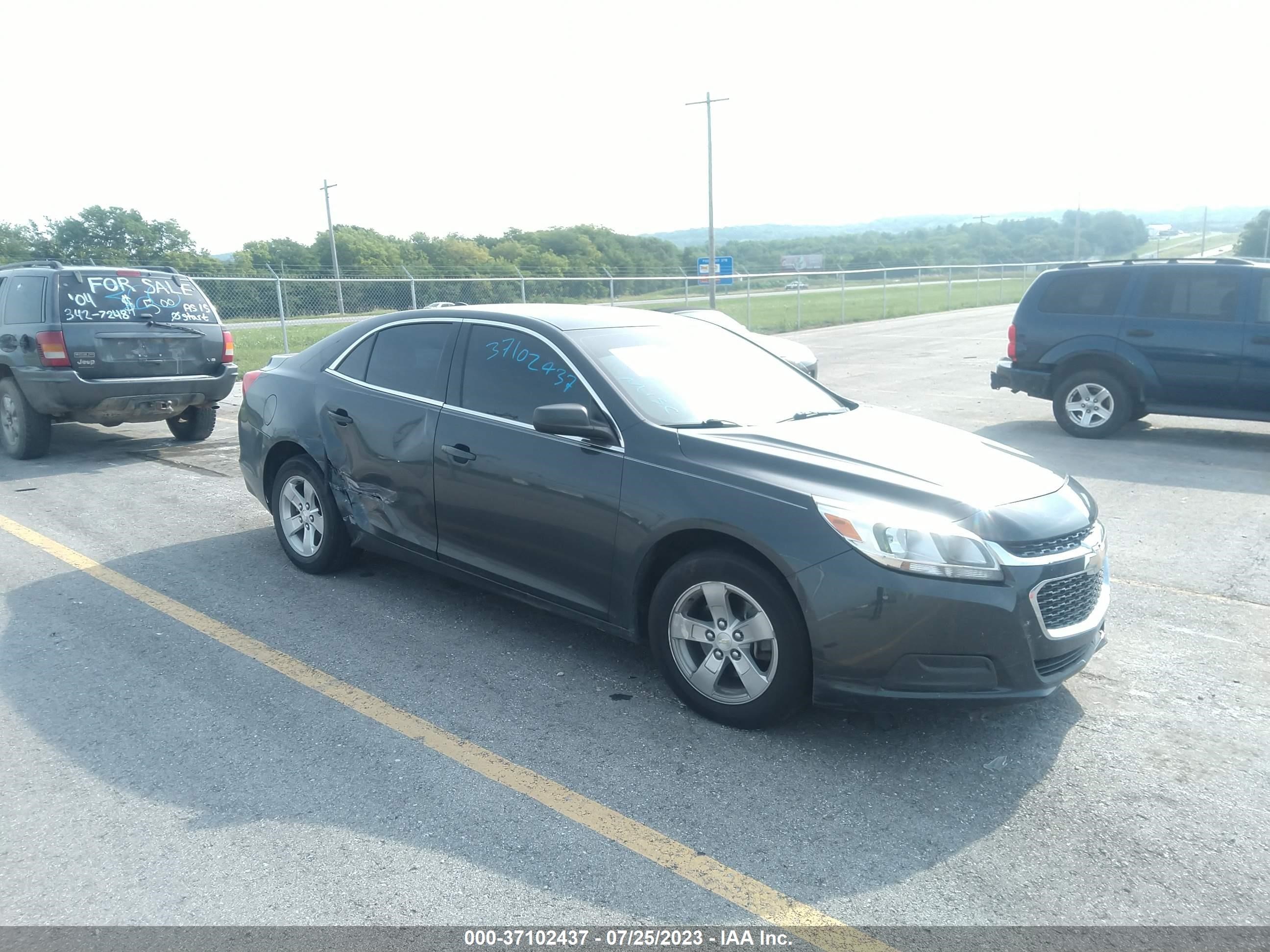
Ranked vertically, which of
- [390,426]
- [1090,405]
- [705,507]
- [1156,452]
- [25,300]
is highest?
[25,300]

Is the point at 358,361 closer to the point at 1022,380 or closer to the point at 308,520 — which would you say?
the point at 308,520

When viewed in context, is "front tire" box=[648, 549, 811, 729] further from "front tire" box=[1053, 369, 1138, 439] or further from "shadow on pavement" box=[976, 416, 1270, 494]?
"front tire" box=[1053, 369, 1138, 439]

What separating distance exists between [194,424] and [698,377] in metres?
7.80

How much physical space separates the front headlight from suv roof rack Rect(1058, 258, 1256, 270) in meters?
7.95

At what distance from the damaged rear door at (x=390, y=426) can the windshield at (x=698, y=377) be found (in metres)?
0.95

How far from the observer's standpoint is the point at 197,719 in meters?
4.17

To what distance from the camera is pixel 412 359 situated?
5477 mm

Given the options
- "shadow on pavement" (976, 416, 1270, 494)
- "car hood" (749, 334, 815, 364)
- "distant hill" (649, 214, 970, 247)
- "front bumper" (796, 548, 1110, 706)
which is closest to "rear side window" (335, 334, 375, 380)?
"front bumper" (796, 548, 1110, 706)

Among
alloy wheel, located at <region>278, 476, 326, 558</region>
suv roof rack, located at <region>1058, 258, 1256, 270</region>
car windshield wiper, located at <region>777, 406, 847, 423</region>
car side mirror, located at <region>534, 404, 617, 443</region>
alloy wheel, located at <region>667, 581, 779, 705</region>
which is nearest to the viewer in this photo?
alloy wheel, located at <region>667, 581, 779, 705</region>

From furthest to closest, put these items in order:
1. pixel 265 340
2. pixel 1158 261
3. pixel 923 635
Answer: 1. pixel 265 340
2. pixel 1158 261
3. pixel 923 635

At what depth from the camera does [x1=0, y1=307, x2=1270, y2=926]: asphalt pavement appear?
9.93ft

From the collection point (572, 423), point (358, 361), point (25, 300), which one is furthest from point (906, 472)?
point (25, 300)

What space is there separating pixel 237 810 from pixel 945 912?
2321 mm

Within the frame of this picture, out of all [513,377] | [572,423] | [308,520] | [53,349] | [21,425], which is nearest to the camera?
[572,423]
